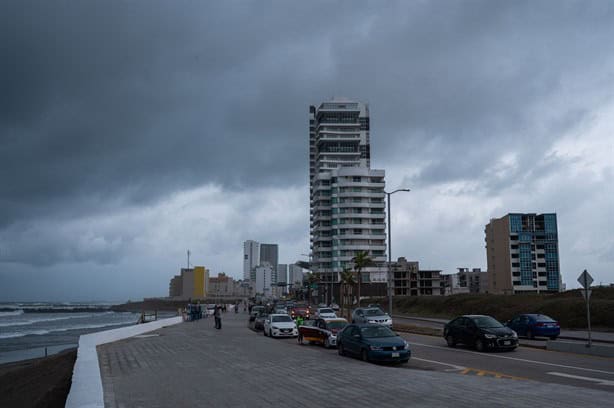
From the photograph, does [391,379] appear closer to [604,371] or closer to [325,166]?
[604,371]

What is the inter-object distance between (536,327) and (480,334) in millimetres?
8868

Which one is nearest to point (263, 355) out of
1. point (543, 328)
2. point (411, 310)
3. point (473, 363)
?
point (473, 363)

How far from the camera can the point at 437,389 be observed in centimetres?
1179

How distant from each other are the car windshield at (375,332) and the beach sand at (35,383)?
10.6 meters

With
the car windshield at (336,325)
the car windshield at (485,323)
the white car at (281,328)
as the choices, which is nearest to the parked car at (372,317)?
the white car at (281,328)

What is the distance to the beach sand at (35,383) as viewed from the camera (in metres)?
20.4

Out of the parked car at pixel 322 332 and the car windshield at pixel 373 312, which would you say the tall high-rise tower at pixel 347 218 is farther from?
the parked car at pixel 322 332

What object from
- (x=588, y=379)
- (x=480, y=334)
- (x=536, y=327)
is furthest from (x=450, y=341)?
(x=588, y=379)

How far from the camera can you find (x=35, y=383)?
27.6m

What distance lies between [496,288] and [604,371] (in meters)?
111

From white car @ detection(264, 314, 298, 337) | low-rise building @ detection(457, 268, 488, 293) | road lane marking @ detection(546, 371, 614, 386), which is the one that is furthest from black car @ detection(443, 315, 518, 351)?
low-rise building @ detection(457, 268, 488, 293)

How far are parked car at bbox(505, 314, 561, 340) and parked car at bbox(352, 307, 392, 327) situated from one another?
8970 mm

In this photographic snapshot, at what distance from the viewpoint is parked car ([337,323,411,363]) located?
18266 millimetres

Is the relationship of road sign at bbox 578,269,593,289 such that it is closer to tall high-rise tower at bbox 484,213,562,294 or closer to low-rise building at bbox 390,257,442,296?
tall high-rise tower at bbox 484,213,562,294
